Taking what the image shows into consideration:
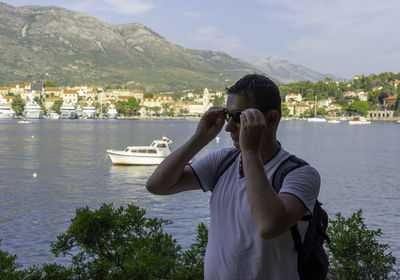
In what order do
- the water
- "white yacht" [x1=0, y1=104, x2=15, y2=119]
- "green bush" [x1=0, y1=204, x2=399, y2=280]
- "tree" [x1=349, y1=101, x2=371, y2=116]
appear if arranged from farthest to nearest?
"tree" [x1=349, y1=101, x2=371, y2=116] < "white yacht" [x1=0, y1=104, x2=15, y2=119] < the water < "green bush" [x1=0, y1=204, x2=399, y2=280]

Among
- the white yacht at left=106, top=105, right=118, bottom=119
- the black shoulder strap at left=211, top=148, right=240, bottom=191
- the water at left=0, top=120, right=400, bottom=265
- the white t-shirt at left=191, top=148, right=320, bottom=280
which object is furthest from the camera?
the white yacht at left=106, top=105, right=118, bottom=119

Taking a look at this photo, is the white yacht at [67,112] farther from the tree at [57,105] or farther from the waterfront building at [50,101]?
the waterfront building at [50,101]

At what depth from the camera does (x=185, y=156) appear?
184 cm

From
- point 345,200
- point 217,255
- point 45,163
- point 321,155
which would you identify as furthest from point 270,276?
point 321,155

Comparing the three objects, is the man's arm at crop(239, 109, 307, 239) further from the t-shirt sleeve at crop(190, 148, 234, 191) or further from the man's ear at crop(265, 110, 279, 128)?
the t-shirt sleeve at crop(190, 148, 234, 191)

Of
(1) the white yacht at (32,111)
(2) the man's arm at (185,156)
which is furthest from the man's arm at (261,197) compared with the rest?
(1) the white yacht at (32,111)

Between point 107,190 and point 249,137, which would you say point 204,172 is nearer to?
point 249,137

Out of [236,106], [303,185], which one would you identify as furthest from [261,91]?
[303,185]

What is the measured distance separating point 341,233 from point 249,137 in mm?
3043

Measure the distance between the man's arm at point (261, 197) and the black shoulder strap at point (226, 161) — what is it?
0.32 meters

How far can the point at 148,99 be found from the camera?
169 metres

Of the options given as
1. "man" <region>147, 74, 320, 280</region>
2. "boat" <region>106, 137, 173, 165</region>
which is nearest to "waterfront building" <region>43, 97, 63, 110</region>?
"boat" <region>106, 137, 173, 165</region>

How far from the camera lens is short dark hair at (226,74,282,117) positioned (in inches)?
66.6

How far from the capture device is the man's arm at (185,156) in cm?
184
